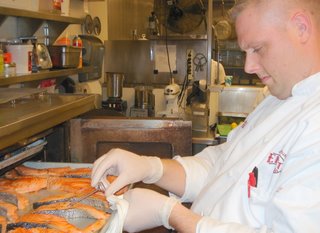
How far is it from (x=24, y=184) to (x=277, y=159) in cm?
99

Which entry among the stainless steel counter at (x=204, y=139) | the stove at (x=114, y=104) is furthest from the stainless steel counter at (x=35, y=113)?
the stove at (x=114, y=104)

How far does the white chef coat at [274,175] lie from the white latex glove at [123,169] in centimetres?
23

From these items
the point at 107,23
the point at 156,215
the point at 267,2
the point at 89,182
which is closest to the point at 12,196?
the point at 89,182

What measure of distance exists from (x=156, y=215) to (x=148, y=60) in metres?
3.41

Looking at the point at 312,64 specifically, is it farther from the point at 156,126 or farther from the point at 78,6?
the point at 78,6

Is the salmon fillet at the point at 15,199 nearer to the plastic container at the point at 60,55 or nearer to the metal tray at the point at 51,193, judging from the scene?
the metal tray at the point at 51,193

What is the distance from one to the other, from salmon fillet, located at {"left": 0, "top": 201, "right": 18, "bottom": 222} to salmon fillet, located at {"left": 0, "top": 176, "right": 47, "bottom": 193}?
116 millimetres

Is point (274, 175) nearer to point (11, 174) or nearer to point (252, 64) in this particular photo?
point (252, 64)

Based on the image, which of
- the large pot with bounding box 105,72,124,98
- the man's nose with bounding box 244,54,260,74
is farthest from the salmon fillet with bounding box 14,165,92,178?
the large pot with bounding box 105,72,124,98

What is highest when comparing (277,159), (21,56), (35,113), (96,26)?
(96,26)

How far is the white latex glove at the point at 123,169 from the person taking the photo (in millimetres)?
1404

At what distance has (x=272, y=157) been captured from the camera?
46.0 inches

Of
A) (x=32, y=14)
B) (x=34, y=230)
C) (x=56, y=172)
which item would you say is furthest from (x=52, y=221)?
(x=32, y=14)

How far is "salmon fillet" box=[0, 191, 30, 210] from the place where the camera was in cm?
139
